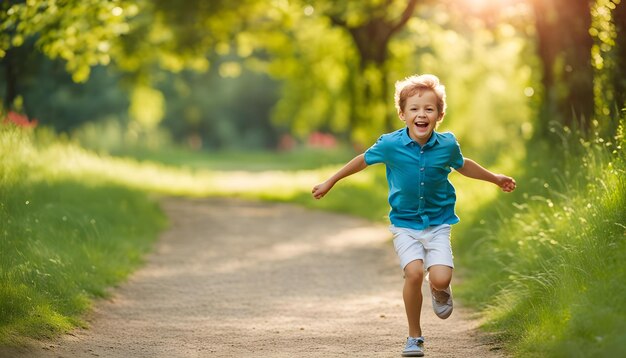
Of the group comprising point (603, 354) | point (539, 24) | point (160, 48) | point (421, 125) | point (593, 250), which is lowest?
point (603, 354)

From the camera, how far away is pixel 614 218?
664 cm

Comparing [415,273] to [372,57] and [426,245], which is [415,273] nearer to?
[426,245]

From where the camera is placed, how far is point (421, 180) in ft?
20.6

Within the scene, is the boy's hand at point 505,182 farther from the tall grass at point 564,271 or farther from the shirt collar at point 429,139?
the tall grass at point 564,271

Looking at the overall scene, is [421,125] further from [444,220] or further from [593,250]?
[593,250]

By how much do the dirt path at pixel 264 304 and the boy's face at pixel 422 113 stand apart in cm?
151

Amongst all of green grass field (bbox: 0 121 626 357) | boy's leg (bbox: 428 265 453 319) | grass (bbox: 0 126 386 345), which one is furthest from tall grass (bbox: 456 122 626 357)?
grass (bbox: 0 126 386 345)

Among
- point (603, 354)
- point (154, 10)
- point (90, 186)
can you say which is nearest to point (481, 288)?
point (603, 354)

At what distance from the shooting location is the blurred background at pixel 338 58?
11.4m

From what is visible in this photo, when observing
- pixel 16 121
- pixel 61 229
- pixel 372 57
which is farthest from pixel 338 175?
pixel 372 57

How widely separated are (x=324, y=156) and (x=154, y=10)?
1432 cm

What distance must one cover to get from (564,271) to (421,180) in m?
1.23

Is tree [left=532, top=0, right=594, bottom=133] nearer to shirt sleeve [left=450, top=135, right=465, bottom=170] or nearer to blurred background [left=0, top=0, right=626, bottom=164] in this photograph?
blurred background [left=0, top=0, right=626, bottom=164]

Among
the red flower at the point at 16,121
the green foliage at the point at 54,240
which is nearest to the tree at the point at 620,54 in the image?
the green foliage at the point at 54,240
